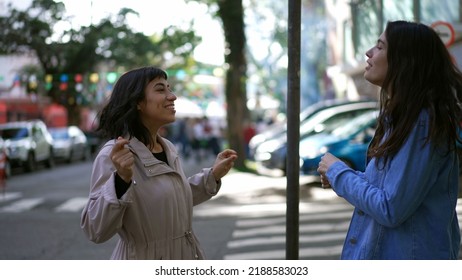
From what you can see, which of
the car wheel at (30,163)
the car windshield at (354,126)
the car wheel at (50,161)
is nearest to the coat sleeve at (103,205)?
the car windshield at (354,126)

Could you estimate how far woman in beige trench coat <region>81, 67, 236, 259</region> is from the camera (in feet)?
8.47

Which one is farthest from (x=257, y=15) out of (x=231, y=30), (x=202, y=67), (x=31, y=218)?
(x=31, y=218)

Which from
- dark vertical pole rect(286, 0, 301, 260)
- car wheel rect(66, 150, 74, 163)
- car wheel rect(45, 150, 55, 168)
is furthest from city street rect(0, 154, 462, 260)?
car wheel rect(66, 150, 74, 163)

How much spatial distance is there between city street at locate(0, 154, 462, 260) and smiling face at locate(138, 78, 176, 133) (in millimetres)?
4328

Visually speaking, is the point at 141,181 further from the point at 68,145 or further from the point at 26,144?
the point at 68,145

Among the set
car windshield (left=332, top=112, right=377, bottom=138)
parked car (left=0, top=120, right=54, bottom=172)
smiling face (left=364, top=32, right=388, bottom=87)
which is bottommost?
parked car (left=0, top=120, right=54, bottom=172)

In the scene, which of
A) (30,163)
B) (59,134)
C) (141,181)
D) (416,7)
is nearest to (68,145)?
(59,134)

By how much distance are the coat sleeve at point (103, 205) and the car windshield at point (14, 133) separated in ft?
66.8

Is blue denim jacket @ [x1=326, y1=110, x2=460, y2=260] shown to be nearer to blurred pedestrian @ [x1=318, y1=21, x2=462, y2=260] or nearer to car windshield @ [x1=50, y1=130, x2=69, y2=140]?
blurred pedestrian @ [x1=318, y1=21, x2=462, y2=260]

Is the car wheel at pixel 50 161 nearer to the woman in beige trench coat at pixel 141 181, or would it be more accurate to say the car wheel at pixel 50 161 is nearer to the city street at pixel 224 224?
the city street at pixel 224 224

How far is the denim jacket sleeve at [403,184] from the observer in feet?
7.15

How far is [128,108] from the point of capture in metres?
2.89
